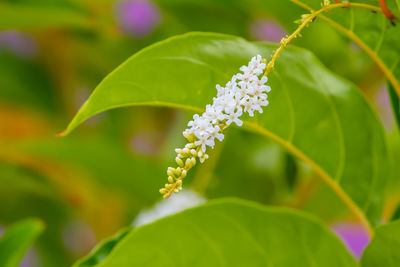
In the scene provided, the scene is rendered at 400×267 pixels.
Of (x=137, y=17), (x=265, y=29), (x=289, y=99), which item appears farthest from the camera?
(x=137, y=17)

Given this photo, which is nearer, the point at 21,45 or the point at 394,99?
the point at 394,99

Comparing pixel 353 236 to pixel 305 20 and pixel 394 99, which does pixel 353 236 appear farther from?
pixel 305 20

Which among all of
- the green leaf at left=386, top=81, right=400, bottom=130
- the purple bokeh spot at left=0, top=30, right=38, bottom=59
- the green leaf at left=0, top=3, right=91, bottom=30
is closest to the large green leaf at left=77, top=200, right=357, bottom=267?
the green leaf at left=386, top=81, right=400, bottom=130

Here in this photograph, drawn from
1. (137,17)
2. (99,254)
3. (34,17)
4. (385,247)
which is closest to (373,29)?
(385,247)

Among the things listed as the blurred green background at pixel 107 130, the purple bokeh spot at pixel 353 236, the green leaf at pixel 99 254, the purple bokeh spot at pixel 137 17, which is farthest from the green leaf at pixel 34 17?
the purple bokeh spot at pixel 353 236

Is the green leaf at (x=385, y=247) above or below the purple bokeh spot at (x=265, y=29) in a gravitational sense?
below

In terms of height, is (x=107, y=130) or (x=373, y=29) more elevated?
(x=373, y=29)

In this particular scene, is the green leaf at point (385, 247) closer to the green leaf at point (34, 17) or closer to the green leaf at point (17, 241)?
the green leaf at point (17, 241)
